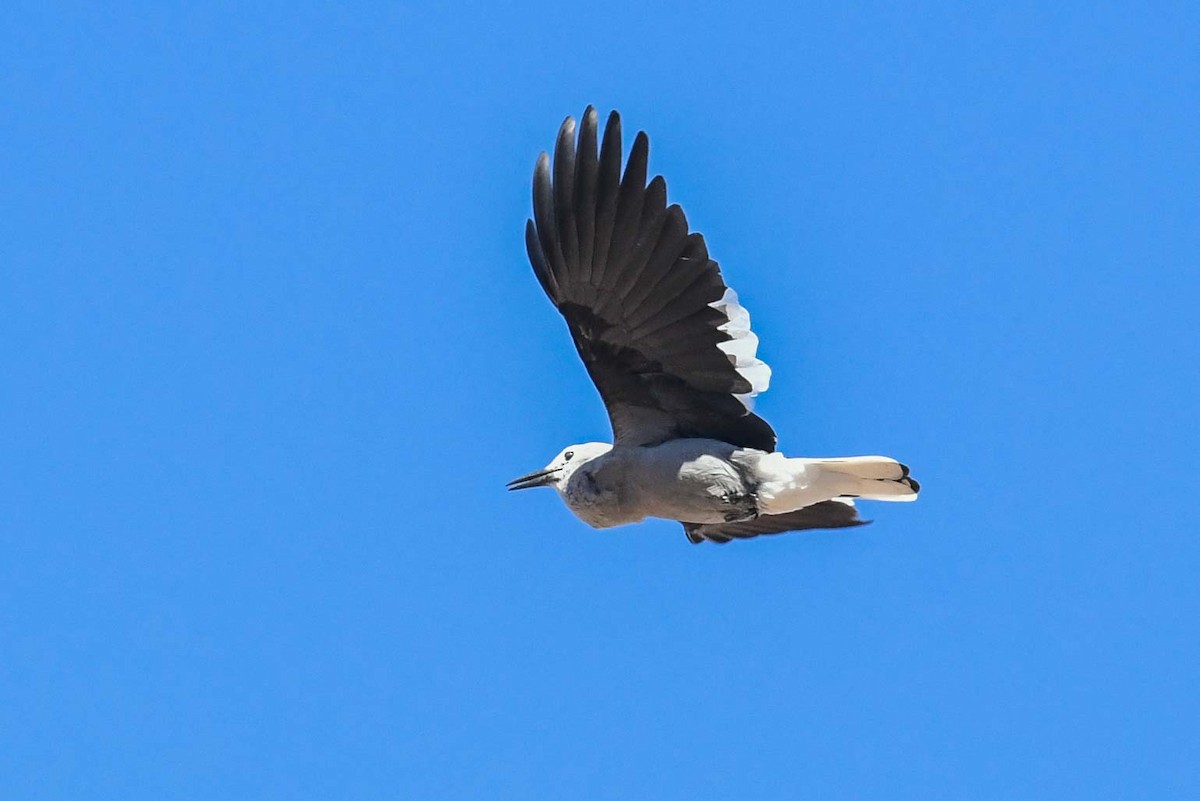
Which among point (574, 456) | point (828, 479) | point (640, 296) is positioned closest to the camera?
point (640, 296)

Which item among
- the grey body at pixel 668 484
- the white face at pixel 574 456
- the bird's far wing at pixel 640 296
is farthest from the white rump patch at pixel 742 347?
the white face at pixel 574 456

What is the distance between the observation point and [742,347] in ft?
29.4

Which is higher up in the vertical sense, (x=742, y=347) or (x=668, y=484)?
(x=742, y=347)

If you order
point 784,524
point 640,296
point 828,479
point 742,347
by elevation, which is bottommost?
point 828,479

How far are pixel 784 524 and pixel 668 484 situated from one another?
1.15 m

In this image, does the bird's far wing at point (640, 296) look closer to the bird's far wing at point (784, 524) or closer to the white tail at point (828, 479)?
the white tail at point (828, 479)

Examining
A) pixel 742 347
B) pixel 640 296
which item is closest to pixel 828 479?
pixel 742 347

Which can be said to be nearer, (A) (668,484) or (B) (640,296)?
(B) (640,296)

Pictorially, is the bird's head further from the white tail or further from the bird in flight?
the white tail

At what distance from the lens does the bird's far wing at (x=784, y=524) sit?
32.2ft

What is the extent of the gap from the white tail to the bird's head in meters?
0.97

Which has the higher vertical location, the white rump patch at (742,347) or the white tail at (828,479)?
the white rump patch at (742,347)

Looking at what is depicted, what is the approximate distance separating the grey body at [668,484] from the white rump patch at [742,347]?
1.12ft

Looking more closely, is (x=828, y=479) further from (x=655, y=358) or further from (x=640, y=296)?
(x=640, y=296)
